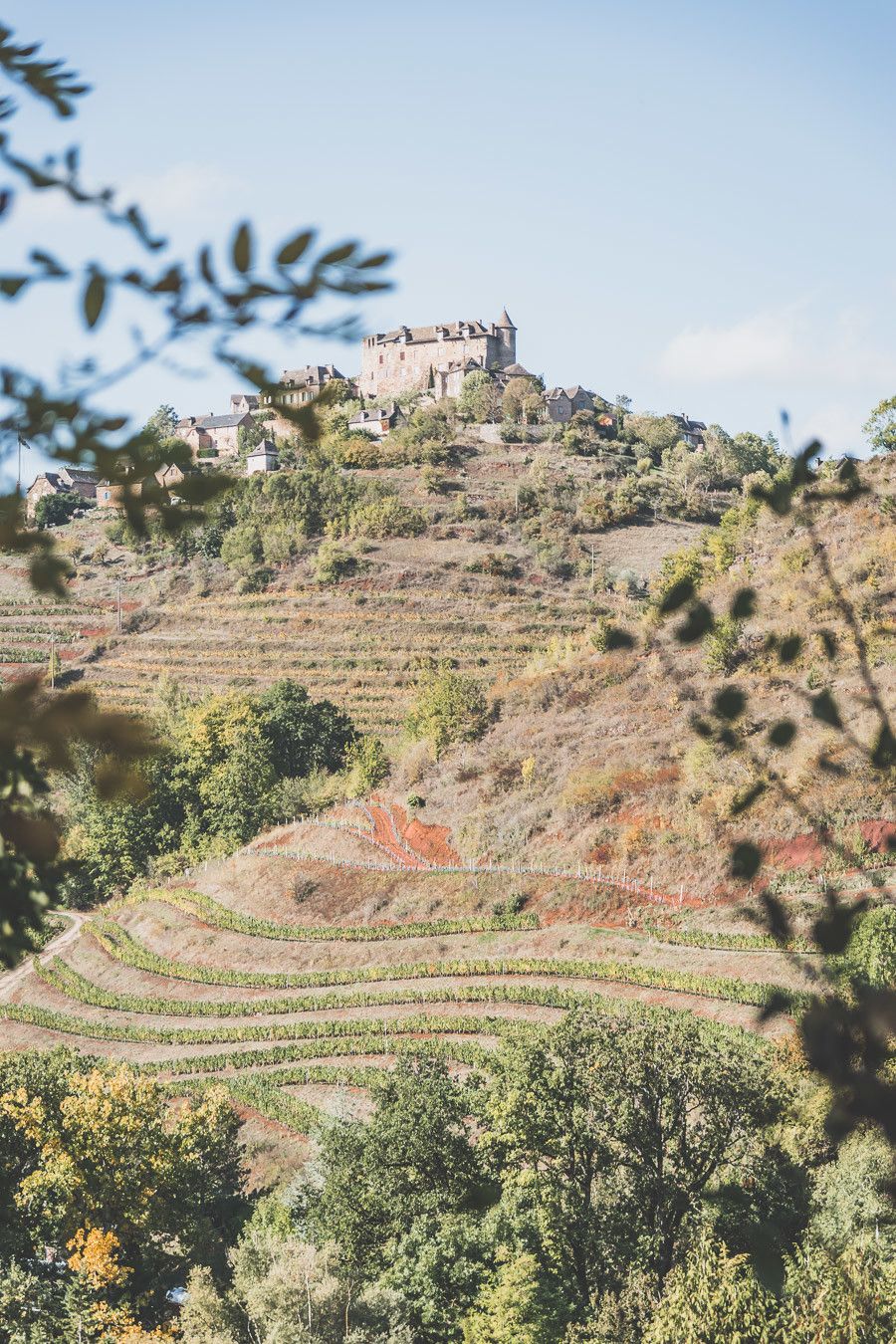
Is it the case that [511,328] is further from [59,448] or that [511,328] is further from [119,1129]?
[59,448]

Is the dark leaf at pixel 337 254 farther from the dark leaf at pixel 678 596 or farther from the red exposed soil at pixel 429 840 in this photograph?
the red exposed soil at pixel 429 840

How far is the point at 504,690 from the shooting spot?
A: 1599 inches

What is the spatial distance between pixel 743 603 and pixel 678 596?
0.16 metres

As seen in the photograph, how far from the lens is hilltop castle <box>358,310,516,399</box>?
96250 millimetres

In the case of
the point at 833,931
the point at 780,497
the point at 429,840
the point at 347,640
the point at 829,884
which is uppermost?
the point at 347,640

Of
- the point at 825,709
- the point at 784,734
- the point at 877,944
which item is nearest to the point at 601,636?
the point at 877,944

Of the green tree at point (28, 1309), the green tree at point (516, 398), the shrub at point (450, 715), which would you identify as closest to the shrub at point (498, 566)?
the shrub at point (450, 715)

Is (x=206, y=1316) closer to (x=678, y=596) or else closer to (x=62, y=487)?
(x=678, y=596)

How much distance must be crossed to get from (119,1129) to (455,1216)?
6947mm

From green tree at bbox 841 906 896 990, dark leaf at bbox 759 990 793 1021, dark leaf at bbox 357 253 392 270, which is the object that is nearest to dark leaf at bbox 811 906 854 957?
dark leaf at bbox 759 990 793 1021

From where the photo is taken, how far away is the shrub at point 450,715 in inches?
1543

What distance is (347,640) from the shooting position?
58.0 m

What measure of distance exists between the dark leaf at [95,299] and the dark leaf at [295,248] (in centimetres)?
37

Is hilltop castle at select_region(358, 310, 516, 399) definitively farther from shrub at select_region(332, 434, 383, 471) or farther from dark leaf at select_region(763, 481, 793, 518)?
dark leaf at select_region(763, 481, 793, 518)
